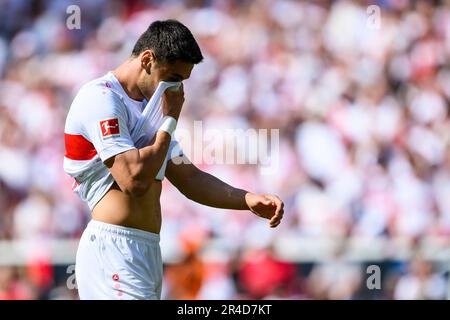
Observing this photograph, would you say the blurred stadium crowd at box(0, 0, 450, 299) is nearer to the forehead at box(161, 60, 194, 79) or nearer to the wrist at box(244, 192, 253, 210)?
the wrist at box(244, 192, 253, 210)

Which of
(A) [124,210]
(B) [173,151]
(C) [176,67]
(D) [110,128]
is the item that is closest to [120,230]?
(A) [124,210]

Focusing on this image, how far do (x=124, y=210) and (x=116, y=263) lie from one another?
23 centimetres

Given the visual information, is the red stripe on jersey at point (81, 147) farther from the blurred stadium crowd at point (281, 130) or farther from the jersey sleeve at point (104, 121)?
the blurred stadium crowd at point (281, 130)

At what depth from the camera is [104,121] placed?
3.89m

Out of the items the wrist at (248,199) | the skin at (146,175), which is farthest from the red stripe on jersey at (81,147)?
the wrist at (248,199)

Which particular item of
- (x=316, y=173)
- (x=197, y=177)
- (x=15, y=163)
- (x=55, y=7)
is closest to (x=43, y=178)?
(x=15, y=163)

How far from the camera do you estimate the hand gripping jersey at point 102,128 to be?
12.7ft

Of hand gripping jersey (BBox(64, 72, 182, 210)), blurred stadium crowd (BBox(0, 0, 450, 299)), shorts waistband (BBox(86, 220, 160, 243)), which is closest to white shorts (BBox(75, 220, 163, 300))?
shorts waistband (BBox(86, 220, 160, 243))

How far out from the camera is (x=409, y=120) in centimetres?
826

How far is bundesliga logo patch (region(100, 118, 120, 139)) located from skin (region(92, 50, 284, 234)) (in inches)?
3.6

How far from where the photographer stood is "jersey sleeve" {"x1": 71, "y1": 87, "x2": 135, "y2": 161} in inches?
152

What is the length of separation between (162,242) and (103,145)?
12.6 ft

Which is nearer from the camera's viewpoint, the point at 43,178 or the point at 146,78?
the point at 146,78
